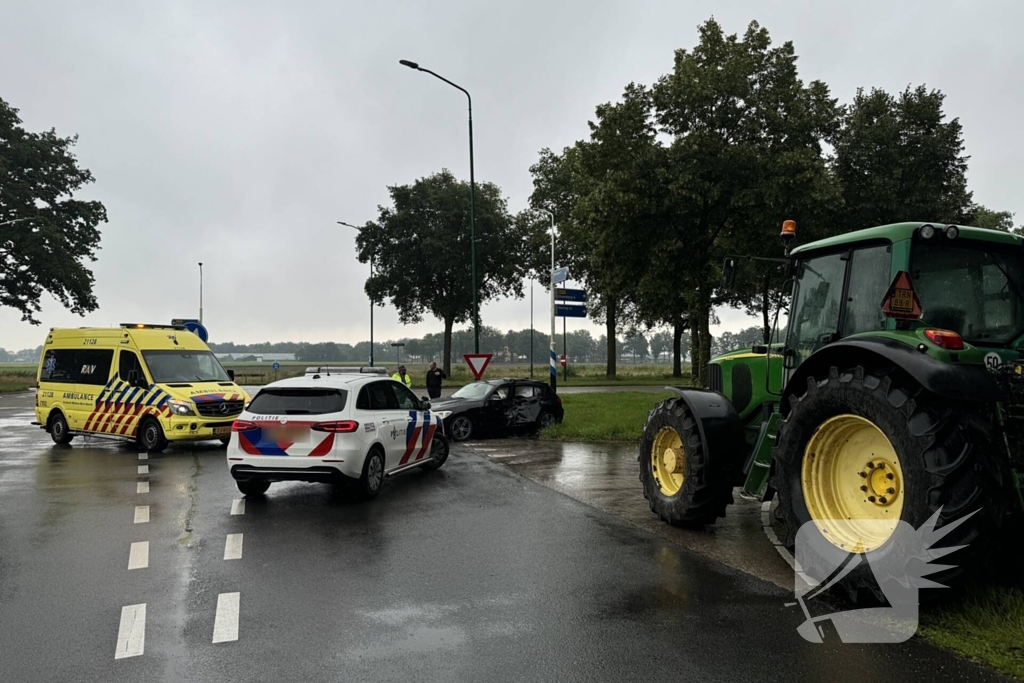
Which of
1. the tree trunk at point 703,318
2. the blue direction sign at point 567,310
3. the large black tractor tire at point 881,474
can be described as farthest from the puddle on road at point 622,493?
the tree trunk at point 703,318

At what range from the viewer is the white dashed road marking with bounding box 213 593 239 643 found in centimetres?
452

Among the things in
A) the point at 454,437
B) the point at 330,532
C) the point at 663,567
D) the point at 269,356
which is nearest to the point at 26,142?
the point at 454,437

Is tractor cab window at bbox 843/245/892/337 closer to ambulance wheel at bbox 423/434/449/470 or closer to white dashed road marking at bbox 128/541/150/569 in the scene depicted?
white dashed road marking at bbox 128/541/150/569

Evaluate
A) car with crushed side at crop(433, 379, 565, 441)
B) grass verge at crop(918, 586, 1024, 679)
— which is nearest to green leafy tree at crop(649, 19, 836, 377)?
car with crushed side at crop(433, 379, 565, 441)

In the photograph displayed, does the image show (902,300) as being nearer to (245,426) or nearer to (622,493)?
(622,493)

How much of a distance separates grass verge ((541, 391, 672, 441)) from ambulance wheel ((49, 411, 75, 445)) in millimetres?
9921

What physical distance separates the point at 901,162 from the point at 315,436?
30.0 metres

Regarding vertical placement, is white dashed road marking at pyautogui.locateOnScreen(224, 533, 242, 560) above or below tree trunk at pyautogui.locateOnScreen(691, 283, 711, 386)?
below

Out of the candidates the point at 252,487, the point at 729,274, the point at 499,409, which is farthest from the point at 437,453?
the point at 729,274

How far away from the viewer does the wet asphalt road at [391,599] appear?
13.3 feet

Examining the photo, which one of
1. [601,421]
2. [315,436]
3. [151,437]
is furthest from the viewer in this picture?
[601,421]

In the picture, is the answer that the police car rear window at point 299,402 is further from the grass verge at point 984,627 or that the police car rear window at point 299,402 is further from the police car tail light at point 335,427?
the grass verge at point 984,627

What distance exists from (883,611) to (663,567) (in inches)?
67.8

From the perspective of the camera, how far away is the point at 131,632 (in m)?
4.57
